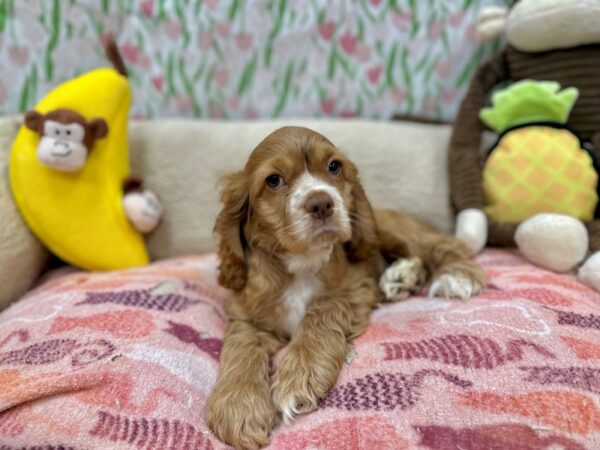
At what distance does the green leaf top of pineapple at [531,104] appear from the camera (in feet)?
7.51

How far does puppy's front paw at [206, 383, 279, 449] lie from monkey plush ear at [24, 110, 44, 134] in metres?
1.53

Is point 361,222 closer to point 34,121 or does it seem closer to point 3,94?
point 34,121

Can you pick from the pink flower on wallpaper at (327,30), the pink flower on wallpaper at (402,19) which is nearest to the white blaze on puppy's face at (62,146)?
the pink flower on wallpaper at (327,30)

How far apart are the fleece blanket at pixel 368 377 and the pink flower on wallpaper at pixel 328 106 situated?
1.48 metres

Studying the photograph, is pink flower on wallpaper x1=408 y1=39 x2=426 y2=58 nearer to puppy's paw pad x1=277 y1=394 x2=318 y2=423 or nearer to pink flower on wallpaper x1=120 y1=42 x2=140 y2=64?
pink flower on wallpaper x1=120 y1=42 x2=140 y2=64

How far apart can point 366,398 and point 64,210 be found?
1.71 metres

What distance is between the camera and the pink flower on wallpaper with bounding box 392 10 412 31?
280cm

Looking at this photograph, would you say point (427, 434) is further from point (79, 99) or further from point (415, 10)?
point (415, 10)

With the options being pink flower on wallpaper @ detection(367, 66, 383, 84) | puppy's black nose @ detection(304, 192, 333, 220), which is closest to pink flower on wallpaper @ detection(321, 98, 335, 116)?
pink flower on wallpaper @ detection(367, 66, 383, 84)

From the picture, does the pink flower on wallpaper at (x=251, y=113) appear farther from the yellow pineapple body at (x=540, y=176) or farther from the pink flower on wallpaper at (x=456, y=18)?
the yellow pineapple body at (x=540, y=176)

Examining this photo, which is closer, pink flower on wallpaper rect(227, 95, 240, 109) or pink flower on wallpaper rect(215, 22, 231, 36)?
pink flower on wallpaper rect(215, 22, 231, 36)

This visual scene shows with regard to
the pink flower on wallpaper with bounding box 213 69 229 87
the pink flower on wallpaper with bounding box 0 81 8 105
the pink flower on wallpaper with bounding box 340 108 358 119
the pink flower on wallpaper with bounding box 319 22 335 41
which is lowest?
the pink flower on wallpaper with bounding box 340 108 358 119

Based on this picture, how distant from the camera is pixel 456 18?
2.79 m

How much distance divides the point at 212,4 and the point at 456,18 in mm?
1387
